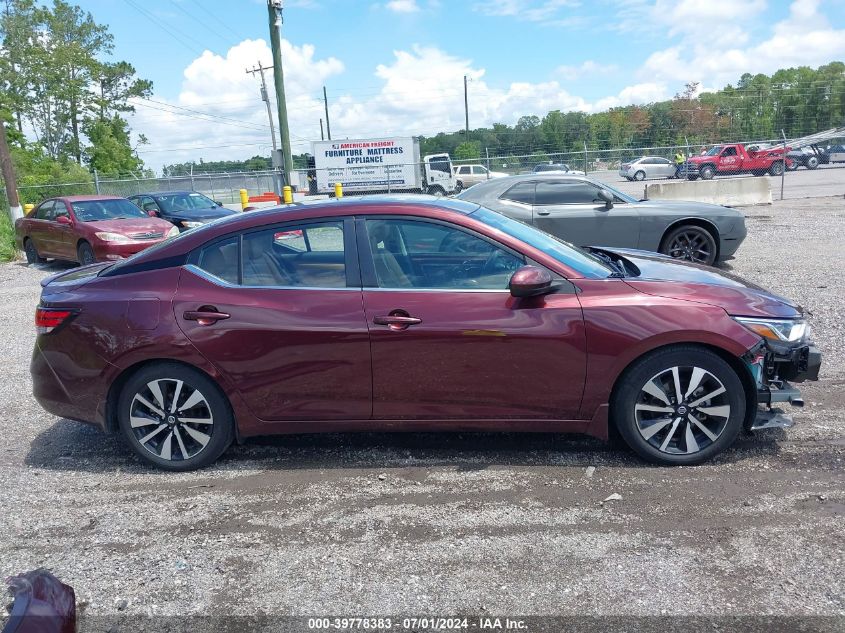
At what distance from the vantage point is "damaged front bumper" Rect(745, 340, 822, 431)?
155 inches

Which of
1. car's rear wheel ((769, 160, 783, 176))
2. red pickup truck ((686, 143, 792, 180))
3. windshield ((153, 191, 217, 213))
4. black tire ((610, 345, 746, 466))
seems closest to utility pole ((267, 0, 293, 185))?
windshield ((153, 191, 217, 213))

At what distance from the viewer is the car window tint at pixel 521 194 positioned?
10203mm

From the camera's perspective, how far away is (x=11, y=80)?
169 ft

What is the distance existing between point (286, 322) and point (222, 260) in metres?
0.62

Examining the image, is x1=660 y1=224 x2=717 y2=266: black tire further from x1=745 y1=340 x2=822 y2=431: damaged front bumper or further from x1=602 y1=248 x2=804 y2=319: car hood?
x1=745 y1=340 x2=822 y2=431: damaged front bumper

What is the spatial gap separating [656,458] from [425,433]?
153 cm

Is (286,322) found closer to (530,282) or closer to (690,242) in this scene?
(530,282)

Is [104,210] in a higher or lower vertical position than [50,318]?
higher

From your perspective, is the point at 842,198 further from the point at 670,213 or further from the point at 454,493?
the point at 454,493

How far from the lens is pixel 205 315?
13.5 feet

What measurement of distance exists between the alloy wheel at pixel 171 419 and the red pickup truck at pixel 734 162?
33414mm

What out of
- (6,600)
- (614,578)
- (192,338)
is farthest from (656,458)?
(6,600)

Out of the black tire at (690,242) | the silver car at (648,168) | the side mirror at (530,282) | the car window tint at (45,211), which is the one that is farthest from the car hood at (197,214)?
the silver car at (648,168)

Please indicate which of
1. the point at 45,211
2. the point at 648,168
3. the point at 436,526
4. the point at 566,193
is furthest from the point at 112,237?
the point at 648,168
